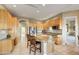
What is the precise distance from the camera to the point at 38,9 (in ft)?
9.53

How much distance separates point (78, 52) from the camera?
9.55ft

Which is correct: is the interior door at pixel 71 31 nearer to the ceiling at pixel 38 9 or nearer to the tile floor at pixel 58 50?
the tile floor at pixel 58 50

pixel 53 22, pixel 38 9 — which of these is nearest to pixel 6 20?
pixel 38 9

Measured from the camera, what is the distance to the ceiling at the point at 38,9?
287cm

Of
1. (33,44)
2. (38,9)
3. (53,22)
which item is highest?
(38,9)

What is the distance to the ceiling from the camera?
2.87 meters

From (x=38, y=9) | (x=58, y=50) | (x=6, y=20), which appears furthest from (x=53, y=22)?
(x=6, y=20)

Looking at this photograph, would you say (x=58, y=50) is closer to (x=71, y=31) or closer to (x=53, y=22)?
(x=71, y=31)

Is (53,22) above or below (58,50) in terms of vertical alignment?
above

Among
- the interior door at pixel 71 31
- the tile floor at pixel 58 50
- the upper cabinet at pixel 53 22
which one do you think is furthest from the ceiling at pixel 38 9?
the tile floor at pixel 58 50

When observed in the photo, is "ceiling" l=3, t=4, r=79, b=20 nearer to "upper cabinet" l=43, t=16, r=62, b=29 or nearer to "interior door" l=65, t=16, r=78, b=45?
"upper cabinet" l=43, t=16, r=62, b=29
